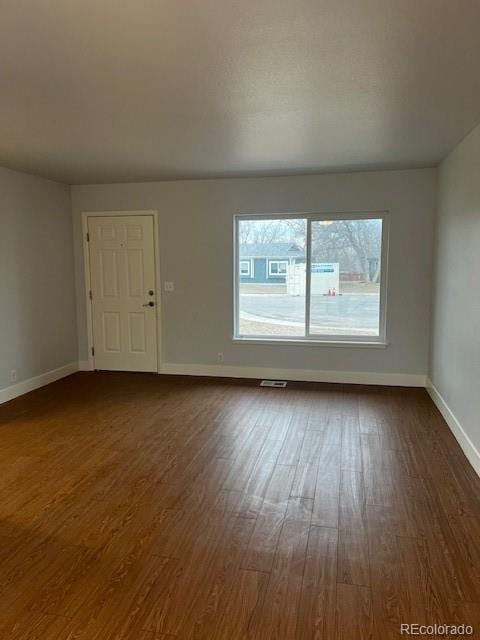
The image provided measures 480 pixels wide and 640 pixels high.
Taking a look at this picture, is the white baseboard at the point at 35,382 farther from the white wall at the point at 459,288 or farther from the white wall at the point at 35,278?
the white wall at the point at 459,288

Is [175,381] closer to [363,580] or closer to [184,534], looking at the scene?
[184,534]

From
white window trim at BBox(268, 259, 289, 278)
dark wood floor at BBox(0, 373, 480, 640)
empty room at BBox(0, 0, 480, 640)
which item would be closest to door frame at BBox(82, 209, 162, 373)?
empty room at BBox(0, 0, 480, 640)

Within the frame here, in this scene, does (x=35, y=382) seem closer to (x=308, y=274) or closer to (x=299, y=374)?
(x=299, y=374)

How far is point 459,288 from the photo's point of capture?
379 cm

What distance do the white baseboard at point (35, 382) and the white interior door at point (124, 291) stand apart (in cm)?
45

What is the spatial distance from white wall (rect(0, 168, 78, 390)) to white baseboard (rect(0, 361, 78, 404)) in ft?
0.18

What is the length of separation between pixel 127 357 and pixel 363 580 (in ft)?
14.8

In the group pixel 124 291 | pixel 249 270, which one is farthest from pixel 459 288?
pixel 124 291

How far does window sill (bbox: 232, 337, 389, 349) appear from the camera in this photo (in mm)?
5266

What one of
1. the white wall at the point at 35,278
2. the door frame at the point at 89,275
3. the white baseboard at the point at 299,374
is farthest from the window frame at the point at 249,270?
the white wall at the point at 35,278

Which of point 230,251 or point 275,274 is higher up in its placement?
point 230,251

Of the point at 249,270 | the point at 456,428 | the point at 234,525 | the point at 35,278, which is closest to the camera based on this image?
the point at 234,525

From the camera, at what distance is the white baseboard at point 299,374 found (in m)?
5.24

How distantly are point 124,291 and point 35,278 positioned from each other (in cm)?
111
